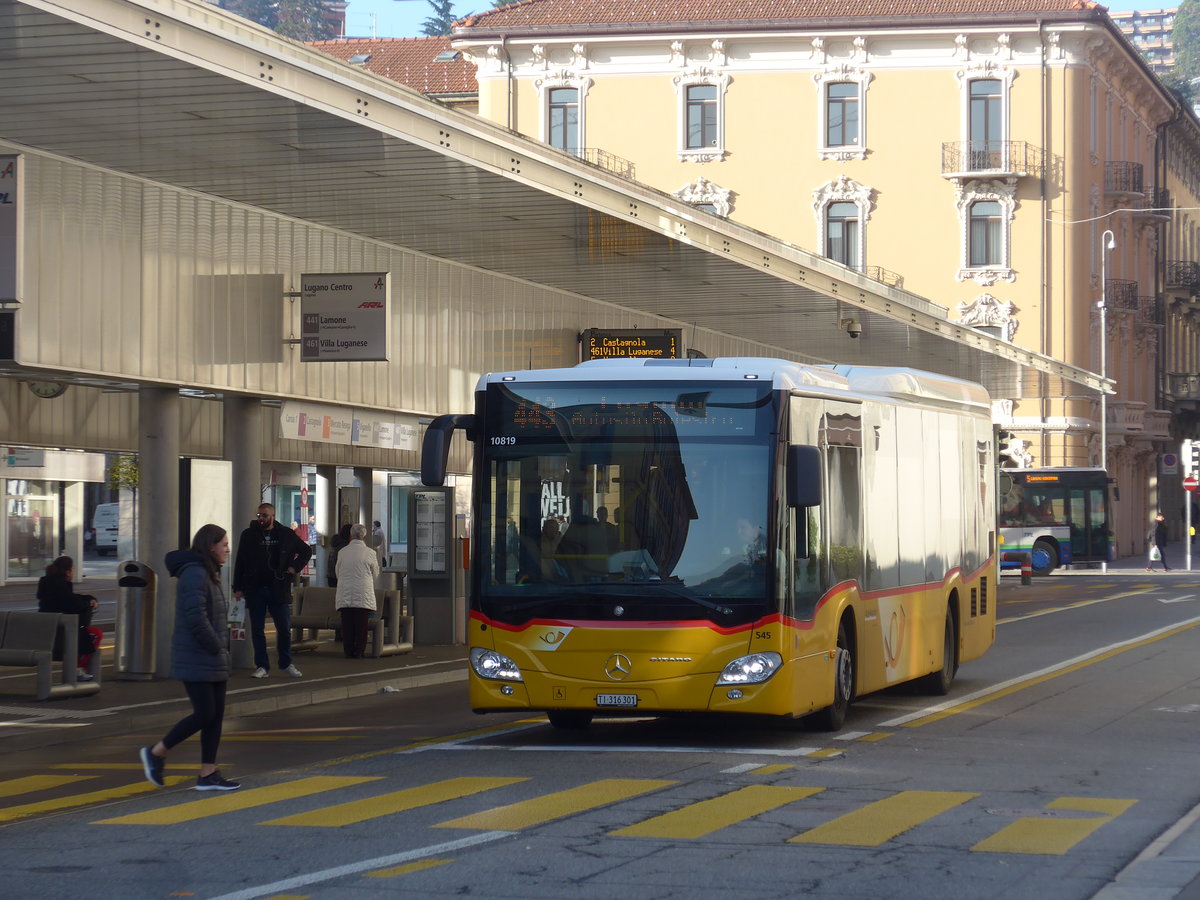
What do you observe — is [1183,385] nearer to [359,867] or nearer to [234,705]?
[234,705]

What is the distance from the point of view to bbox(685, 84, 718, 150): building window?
2478 inches

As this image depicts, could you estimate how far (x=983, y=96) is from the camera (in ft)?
200

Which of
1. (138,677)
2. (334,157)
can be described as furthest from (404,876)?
(138,677)

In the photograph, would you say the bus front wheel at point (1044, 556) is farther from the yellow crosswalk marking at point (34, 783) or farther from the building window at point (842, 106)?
the yellow crosswalk marking at point (34, 783)

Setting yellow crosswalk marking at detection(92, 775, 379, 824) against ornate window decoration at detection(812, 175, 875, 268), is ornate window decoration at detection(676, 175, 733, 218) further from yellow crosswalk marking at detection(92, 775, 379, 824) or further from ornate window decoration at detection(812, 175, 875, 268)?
yellow crosswalk marking at detection(92, 775, 379, 824)

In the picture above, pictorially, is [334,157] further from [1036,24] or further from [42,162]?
[1036,24]

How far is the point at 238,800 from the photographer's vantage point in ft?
34.9

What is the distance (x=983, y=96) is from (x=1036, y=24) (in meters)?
2.78

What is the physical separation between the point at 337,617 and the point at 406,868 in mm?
14631

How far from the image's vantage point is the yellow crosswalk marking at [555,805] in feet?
31.5

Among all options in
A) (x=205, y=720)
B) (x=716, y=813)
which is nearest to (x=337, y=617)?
(x=205, y=720)

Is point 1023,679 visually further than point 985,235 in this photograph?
No

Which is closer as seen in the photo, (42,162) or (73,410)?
(42,162)

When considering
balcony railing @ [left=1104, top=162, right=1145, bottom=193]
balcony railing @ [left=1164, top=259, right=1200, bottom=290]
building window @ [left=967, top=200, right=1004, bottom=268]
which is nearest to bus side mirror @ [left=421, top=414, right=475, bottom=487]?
building window @ [left=967, top=200, right=1004, bottom=268]
